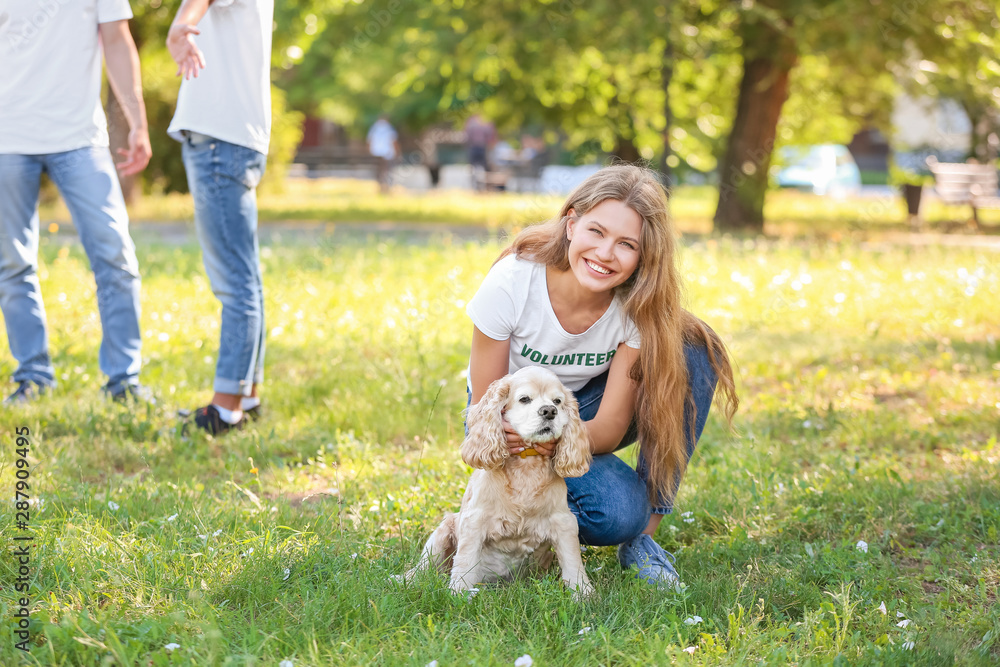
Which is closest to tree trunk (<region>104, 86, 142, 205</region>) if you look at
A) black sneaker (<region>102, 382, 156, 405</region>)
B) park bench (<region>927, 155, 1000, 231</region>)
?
black sneaker (<region>102, 382, 156, 405</region>)

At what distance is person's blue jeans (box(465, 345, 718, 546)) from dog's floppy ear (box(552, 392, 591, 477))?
0.80ft

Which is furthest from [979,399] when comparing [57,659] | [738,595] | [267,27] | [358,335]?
[57,659]

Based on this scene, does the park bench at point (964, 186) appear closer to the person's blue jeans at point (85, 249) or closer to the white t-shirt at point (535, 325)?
the white t-shirt at point (535, 325)

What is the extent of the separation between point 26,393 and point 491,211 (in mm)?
12689

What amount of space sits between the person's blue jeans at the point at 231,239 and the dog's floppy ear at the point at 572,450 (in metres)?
2.03

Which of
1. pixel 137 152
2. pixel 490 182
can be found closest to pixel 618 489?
pixel 137 152

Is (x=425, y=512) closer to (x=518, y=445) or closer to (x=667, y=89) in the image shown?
(x=518, y=445)

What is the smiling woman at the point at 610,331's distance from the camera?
3133mm

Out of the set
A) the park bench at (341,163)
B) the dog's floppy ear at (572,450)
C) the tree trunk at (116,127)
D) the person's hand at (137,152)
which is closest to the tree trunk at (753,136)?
the tree trunk at (116,127)

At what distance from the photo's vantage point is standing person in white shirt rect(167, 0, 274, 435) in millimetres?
4184

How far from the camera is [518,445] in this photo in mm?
2943

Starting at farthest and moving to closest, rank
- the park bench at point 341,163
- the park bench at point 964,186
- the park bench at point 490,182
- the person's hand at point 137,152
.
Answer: the park bench at point 341,163
the park bench at point 490,182
the park bench at point 964,186
the person's hand at point 137,152

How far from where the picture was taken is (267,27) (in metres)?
4.42

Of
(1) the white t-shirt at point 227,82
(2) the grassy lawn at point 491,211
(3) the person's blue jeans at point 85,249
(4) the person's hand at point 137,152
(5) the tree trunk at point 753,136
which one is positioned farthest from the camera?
(2) the grassy lawn at point 491,211
